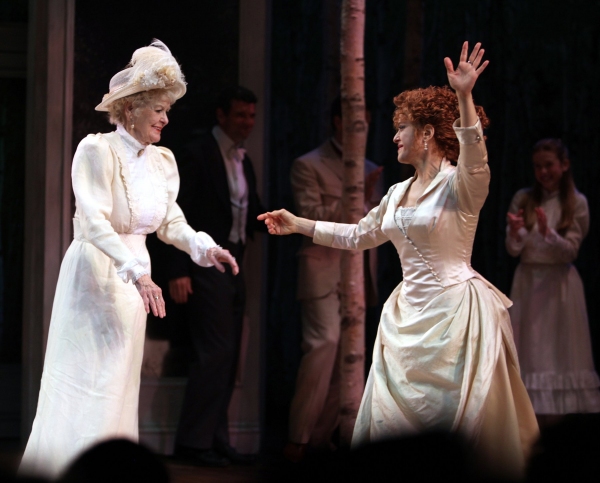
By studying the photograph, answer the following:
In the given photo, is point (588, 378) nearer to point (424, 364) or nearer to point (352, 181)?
point (352, 181)

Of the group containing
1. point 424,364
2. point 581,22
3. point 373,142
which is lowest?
point 424,364

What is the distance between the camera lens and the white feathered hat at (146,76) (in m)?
3.96

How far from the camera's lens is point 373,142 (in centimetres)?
691

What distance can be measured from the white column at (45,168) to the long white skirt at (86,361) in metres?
1.39

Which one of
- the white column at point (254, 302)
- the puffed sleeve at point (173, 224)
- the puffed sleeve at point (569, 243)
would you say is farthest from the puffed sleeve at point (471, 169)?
the puffed sleeve at point (569, 243)

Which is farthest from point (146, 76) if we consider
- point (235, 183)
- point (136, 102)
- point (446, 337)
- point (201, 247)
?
point (446, 337)

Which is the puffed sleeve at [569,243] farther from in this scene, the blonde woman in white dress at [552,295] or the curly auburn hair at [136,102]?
the curly auburn hair at [136,102]

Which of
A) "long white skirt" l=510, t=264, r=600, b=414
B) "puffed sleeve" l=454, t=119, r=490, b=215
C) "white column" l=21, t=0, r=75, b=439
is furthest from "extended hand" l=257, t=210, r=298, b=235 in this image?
"long white skirt" l=510, t=264, r=600, b=414

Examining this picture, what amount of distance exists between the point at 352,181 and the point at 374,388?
1554mm

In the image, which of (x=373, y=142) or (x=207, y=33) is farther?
(x=373, y=142)

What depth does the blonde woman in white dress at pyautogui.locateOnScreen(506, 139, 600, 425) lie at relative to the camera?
19.9ft

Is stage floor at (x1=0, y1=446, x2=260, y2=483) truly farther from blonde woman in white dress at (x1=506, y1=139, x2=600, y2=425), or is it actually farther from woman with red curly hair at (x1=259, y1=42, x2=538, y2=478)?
blonde woman in white dress at (x1=506, y1=139, x2=600, y2=425)

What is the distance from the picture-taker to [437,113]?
3848 millimetres

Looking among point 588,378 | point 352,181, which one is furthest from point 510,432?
point 588,378
